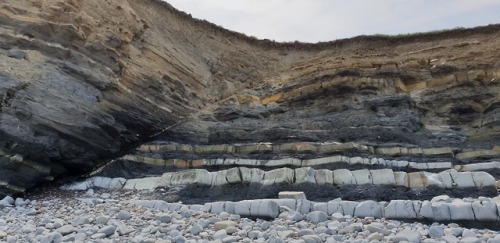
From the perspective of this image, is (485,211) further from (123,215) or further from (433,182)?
(123,215)

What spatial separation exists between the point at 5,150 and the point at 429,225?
7876 mm

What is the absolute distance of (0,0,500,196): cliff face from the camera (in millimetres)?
8797

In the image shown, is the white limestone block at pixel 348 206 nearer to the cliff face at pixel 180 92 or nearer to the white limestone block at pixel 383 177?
the white limestone block at pixel 383 177

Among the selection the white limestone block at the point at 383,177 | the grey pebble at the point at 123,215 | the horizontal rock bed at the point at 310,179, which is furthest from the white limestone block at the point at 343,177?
the grey pebble at the point at 123,215

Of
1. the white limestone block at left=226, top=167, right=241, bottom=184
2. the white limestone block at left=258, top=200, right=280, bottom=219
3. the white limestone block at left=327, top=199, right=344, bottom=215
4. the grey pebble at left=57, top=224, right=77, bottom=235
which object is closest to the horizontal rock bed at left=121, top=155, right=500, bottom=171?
the white limestone block at left=226, top=167, right=241, bottom=184

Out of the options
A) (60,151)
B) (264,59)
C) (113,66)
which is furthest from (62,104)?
(264,59)

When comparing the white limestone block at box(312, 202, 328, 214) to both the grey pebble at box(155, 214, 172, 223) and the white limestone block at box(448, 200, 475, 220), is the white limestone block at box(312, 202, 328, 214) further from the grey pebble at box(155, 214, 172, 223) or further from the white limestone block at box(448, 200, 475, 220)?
the grey pebble at box(155, 214, 172, 223)

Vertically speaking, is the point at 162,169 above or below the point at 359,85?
below

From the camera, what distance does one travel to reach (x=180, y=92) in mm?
13172

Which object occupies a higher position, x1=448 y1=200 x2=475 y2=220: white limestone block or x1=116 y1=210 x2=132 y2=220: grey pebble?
x1=448 y1=200 x2=475 y2=220: white limestone block

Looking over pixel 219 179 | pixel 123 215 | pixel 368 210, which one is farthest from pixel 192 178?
pixel 368 210

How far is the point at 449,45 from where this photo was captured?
15352 millimetres

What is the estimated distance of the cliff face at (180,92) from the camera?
8.80 m

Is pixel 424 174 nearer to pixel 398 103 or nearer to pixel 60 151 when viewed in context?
pixel 398 103
